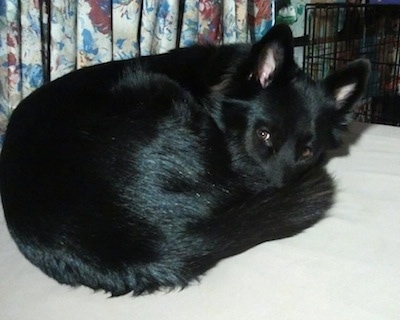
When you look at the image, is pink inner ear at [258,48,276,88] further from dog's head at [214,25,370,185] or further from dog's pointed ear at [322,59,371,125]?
dog's pointed ear at [322,59,371,125]

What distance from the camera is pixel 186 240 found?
0.95m

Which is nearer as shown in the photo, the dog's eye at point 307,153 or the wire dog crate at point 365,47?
the dog's eye at point 307,153

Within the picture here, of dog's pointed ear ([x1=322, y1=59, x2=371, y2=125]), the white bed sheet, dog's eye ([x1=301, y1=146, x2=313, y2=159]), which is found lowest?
the white bed sheet

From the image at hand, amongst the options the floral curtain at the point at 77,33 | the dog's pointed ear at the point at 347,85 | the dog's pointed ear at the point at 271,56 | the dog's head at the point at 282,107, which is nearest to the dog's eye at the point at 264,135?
the dog's head at the point at 282,107

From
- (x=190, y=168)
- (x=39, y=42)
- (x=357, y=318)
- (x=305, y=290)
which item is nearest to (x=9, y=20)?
(x=39, y=42)

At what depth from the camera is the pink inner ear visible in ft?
4.34

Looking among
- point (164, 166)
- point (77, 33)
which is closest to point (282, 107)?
point (164, 166)

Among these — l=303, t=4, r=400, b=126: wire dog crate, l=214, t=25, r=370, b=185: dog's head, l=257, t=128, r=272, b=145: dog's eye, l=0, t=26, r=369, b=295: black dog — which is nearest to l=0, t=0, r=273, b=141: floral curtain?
l=0, t=26, r=369, b=295: black dog

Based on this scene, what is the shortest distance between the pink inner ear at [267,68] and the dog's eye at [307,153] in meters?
0.21

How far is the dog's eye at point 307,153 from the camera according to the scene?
1.35 meters

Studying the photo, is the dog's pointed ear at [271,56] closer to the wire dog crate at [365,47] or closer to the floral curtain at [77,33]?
the floral curtain at [77,33]

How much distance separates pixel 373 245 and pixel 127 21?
3.68 feet

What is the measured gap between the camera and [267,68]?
1.35 meters

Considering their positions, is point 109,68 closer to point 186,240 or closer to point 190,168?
point 190,168
